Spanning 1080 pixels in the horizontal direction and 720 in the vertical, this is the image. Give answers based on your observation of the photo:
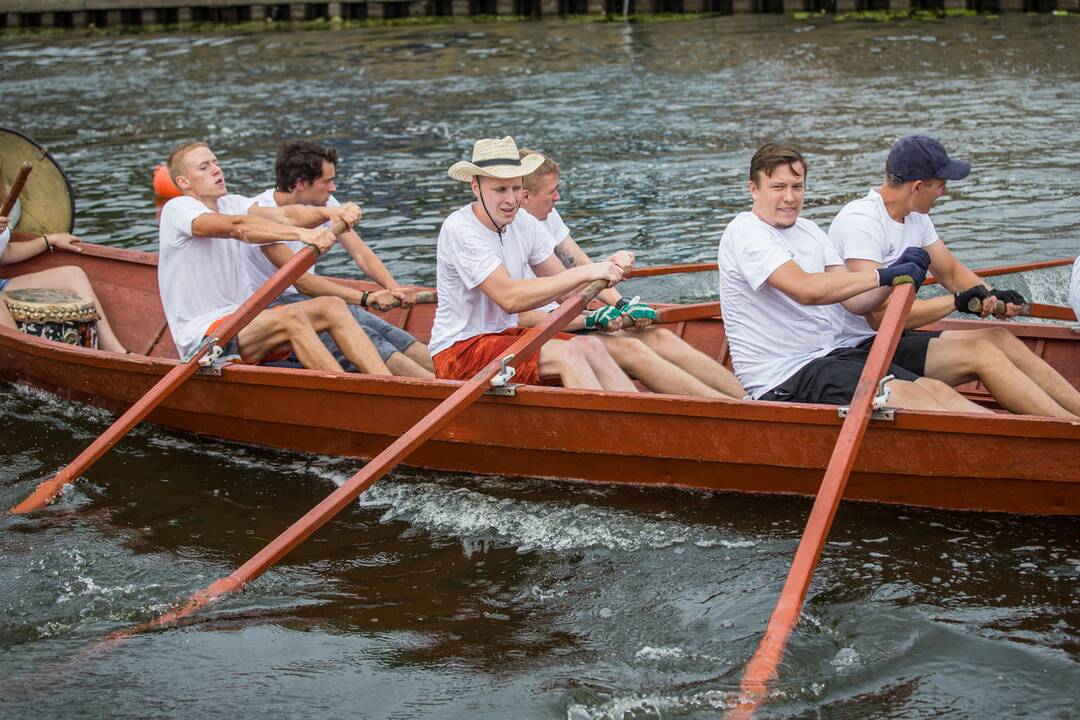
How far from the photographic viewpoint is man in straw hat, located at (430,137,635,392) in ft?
22.4

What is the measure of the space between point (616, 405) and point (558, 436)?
47 centimetres

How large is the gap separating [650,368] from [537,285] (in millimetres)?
839

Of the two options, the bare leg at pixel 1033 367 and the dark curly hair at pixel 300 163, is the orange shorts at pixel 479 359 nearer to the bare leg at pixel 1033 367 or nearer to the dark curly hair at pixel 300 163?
the dark curly hair at pixel 300 163

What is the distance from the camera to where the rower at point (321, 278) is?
813cm

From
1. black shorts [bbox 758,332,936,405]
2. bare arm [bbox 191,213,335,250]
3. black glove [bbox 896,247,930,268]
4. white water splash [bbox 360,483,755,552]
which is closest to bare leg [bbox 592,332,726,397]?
black shorts [bbox 758,332,936,405]

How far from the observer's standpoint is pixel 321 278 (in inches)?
338

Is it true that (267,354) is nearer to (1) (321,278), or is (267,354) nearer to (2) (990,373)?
(1) (321,278)

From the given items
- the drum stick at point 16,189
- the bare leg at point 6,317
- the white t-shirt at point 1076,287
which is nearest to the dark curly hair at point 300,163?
the bare leg at point 6,317

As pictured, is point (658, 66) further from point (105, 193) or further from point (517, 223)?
point (517, 223)

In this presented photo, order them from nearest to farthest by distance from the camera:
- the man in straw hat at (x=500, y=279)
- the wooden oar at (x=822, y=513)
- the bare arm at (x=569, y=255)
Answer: the wooden oar at (x=822, y=513)
the man in straw hat at (x=500, y=279)
the bare arm at (x=569, y=255)

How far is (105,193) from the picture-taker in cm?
1581

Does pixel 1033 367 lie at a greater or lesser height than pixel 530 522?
greater

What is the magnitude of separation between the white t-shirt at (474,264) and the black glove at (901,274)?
1.97 meters

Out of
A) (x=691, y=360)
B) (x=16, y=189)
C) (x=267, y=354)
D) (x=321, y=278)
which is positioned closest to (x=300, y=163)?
(x=321, y=278)
